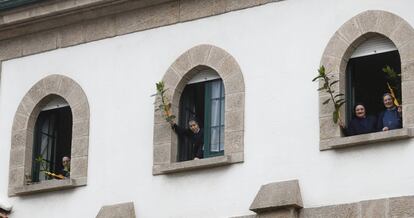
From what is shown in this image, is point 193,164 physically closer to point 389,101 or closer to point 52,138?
point 389,101

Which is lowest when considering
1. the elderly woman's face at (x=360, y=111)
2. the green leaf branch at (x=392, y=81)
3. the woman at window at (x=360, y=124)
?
the woman at window at (x=360, y=124)

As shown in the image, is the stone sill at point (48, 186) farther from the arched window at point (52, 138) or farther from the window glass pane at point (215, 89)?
the window glass pane at point (215, 89)

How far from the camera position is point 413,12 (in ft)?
90.0

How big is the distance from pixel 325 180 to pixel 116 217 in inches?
171

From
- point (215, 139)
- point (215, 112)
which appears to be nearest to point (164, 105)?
point (215, 112)

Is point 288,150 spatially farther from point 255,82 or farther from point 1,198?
point 1,198

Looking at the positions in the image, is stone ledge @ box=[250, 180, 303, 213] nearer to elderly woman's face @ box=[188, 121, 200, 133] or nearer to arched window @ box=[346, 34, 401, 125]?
arched window @ box=[346, 34, 401, 125]

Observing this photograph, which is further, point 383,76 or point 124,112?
point 124,112

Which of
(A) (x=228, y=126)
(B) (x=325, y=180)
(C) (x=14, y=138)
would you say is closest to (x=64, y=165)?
(C) (x=14, y=138)

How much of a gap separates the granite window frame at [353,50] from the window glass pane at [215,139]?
89.9 inches

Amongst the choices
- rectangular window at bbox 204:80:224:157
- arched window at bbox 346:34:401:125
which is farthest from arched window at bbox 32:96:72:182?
arched window at bbox 346:34:401:125

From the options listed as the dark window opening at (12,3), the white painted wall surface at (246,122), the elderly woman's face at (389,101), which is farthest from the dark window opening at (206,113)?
the dark window opening at (12,3)

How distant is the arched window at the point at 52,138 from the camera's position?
31594 mm

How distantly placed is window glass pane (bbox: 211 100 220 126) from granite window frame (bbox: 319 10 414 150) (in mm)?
2300
